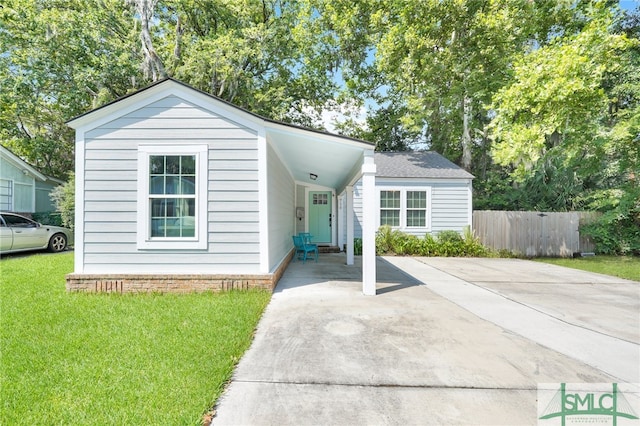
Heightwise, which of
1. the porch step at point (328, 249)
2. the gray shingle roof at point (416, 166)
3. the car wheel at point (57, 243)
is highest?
the gray shingle roof at point (416, 166)

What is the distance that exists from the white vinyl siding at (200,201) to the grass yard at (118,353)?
616mm

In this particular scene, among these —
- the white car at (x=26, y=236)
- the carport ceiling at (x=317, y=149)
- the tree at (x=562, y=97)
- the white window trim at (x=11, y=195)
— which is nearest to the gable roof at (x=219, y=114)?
the carport ceiling at (x=317, y=149)

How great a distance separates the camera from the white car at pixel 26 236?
330 inches

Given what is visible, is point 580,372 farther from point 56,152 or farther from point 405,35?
point 56,152

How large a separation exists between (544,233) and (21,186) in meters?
22.6

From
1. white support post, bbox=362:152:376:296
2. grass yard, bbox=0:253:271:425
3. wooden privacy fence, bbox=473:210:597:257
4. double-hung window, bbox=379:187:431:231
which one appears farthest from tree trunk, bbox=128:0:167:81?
wooden privacy fence, bbox=473:210:597:257

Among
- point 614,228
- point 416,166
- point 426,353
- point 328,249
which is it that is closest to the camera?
point 426,353

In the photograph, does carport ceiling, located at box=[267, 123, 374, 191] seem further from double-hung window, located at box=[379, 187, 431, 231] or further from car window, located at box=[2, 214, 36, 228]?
car window, located at box=[2, 214, 36, 228]

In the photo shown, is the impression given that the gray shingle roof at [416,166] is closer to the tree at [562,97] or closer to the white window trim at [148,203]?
the tree at [562,97]

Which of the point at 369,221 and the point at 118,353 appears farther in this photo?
the point at 369,221

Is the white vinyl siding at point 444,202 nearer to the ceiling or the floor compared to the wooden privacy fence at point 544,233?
nearer to the ceiling

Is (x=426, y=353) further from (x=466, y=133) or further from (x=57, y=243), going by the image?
(x=466, y=133)

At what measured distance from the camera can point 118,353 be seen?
287 cm

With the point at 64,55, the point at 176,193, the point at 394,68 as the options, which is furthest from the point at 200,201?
the point at 64,55
